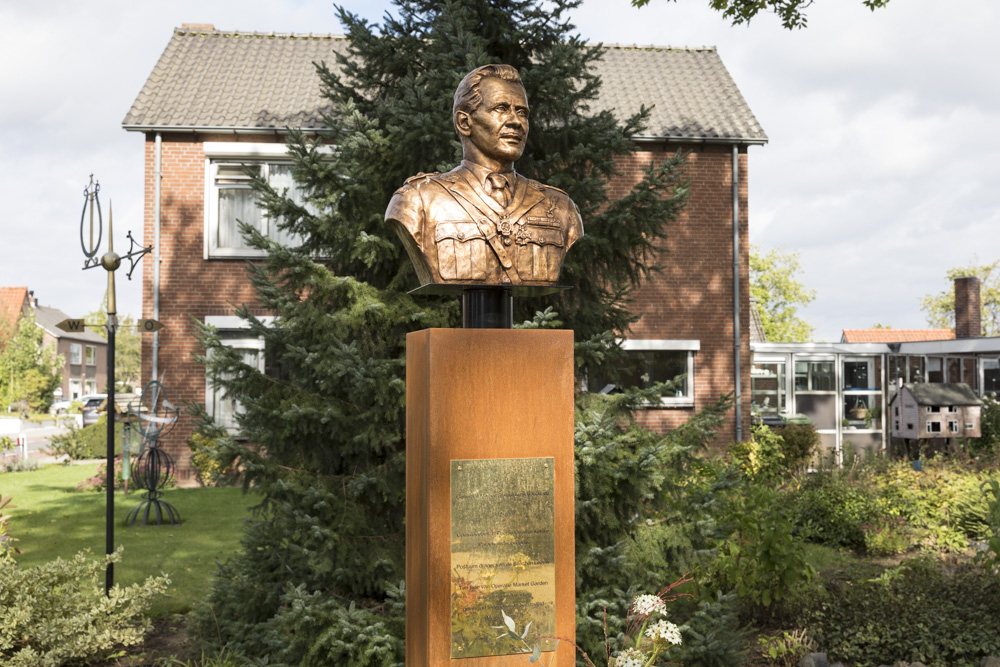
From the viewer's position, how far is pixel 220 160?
47.3ft

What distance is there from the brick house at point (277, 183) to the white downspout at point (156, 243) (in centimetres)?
2

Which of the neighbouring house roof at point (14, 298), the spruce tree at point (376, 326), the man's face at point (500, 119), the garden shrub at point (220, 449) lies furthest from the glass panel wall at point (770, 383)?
the neighbouring house roof at point (14, 298)

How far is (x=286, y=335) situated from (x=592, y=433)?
7.45 ft

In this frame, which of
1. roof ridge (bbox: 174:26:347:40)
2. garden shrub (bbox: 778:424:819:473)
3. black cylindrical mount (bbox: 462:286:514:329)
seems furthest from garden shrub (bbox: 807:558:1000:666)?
roof ridge (bbox: 174:26:347:40)

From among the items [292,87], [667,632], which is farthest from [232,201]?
[667,632]

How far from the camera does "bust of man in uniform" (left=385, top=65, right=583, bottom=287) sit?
12.4 feet

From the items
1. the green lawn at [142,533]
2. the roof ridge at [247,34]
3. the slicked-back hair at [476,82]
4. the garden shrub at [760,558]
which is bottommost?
the green lawn at [142,533]

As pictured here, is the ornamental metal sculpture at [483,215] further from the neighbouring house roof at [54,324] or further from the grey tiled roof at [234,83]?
the neighbouring house roof at [54,324]

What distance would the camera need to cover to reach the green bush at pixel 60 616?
206 inches

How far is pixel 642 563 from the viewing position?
521cm

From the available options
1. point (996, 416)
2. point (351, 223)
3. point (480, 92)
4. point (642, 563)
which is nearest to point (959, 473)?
point (996, 416)

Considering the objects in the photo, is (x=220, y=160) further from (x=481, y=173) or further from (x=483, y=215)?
(x=483, y=215)

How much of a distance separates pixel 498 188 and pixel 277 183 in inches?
455

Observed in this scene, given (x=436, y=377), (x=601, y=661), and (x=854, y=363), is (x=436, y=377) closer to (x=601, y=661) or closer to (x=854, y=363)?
(x=601, y=661)
